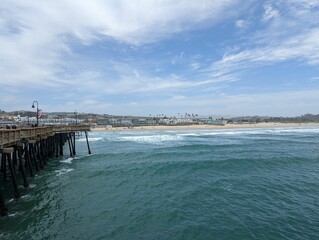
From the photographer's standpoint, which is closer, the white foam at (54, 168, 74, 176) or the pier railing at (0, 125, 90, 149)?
the pier railing at (0, 125, 90, 149)

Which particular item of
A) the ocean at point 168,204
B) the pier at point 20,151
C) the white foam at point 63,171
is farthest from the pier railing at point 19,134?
the white foam at point 63,171

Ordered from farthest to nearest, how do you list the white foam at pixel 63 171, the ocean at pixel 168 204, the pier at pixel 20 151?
the white foam at pixel 63 171
the pier at pixel 20 151
the ocean at pixel 168 204

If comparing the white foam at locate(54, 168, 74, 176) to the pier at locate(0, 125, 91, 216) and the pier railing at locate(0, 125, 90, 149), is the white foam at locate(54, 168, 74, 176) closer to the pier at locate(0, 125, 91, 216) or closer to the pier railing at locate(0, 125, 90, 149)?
the pier at locate(0, 125, 91, 216)

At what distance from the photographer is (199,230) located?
13836 millimetres

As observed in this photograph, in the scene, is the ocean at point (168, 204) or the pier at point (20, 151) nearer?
the ocean at point (168, 204)

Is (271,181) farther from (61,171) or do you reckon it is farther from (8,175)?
(8,175)

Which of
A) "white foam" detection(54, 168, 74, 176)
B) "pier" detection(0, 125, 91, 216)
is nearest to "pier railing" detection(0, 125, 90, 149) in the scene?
"pier" detection(0, 125, 91, 216)

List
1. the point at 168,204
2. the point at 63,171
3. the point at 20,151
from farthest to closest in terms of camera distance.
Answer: the point at 63,171 < the point at 20,151 < the point at 168,204

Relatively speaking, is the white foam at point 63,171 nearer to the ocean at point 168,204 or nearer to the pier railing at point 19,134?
the ocean at point 168,204

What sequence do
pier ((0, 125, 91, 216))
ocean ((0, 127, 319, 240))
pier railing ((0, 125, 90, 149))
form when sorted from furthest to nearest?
1. pier ((0, 125, 91, 216))
2. pier railing ((0, 125, 90, 149))
3. ocean ((0, 127, 319, 240))

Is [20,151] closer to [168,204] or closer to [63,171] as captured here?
[63,171]

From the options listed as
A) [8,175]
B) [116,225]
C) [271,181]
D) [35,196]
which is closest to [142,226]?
[116,225]

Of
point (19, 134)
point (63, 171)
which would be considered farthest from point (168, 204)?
point (63, 171)

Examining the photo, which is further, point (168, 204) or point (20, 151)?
point (20, 151)
